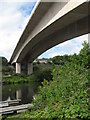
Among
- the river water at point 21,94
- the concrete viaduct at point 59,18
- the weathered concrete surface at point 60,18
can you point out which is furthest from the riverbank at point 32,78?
the weathered concrete surface at point 60,18

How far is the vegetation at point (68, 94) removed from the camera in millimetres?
4613

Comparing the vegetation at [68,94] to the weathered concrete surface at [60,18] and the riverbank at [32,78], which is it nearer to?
the weathered concrete surface at [60,18]

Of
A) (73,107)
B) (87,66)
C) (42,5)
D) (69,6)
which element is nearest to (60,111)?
(73,107)

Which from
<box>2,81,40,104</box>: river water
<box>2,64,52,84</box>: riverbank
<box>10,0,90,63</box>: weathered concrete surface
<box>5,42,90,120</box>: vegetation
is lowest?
<box>2,81,40,104</box>: river water

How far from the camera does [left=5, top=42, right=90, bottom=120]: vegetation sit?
4.61 m

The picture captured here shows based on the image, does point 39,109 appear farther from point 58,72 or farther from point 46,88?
point 58,72

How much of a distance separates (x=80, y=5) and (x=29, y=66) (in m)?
29.8

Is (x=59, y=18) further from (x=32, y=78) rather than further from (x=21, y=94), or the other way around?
(x=32, y=78)

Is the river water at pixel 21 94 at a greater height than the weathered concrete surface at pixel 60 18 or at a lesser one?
lesser

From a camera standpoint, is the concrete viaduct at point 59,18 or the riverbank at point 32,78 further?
the riverbank at point 32,78

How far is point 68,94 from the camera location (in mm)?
5215

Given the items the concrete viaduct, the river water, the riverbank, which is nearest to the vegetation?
the concrete viaduct

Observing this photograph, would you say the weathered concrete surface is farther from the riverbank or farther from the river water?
the riverbank

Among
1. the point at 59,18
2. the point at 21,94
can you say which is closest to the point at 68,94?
the point at 59,18
